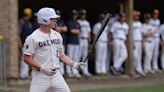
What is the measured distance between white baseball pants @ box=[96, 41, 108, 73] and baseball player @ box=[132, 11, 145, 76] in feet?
3.77

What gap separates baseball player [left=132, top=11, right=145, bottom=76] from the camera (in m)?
16.8

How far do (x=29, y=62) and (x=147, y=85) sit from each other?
7.61 meters

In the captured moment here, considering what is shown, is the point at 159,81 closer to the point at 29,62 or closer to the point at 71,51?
the point at 71,51

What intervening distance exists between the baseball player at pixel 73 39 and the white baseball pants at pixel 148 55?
2.78 meters

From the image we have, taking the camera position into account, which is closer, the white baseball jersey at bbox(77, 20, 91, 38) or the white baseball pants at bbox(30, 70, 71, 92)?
the white baseball pants at bbox(30, 70, 71, 92)

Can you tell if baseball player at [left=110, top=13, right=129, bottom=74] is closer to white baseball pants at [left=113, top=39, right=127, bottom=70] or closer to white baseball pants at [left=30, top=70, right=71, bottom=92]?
white baseball pants at [left=113, top=39, right=127, bottom=70]

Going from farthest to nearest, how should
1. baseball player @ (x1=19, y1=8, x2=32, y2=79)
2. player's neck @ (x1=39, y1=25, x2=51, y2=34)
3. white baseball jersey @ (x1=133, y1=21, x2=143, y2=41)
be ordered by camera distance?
white baseball jersey @ (x1=133, y1=21, x2=143, y2=41) → baseball player @ (x1=19, y1=8, x2=32, y2=79) → player's neck @ (x1=39, y1=25, x2=51, y2=34)

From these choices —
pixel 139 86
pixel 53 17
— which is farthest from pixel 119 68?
pixel 53 17

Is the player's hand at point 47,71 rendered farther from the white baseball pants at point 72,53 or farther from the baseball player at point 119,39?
the baseball player at point 119,39

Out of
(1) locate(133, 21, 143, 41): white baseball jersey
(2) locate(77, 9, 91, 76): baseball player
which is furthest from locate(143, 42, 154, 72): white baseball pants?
(2) locate(77, 9, 91, 76): baseball player

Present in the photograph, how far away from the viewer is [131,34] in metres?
16.7

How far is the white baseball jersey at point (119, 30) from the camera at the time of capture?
16078 mm

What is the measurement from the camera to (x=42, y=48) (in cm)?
751

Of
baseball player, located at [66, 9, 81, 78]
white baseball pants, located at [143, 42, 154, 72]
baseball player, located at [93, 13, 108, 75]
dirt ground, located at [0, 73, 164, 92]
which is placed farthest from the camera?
white baseball pants, located at [143, 42, 154, 72]
